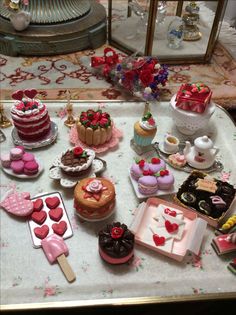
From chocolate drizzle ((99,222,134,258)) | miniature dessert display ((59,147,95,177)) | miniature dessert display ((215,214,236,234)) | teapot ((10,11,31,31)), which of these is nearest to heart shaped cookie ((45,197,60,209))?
miniature dessert display ((59,147,95,177))

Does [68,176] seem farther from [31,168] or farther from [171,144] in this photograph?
[171,144]

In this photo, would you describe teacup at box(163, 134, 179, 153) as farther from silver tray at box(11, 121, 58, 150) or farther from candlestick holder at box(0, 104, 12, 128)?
candlestick holder at box(0, 104, 12, 128)

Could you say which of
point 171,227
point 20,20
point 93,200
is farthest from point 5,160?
point 20,20

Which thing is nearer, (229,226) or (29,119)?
(229,226)

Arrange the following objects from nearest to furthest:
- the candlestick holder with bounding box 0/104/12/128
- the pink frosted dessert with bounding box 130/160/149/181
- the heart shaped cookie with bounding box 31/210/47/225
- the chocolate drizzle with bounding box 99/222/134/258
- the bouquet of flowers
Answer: the chocolate drizzle with bounding box 99/222/134/258, the heart shaped cookie with bounding box 31/210/47/225, the pink frosted dessert with bounding box 130/160/149/181, the candlestick holder with bounding box 0/104/12/128, the bouquet of flowers

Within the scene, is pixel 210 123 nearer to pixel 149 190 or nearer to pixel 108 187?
pixel 149 190

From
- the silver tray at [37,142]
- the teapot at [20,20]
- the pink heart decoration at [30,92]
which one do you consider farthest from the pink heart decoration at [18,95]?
→ the teapot at [20,20]

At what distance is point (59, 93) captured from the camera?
165cm

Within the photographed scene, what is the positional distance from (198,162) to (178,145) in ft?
0.41

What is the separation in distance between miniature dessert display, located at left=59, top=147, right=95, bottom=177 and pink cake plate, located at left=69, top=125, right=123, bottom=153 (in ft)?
0.37

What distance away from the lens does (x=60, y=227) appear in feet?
3.34

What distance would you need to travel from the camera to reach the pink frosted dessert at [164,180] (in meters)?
1.11

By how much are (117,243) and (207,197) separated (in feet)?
1.11

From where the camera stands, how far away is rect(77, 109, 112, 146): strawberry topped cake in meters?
1.24
